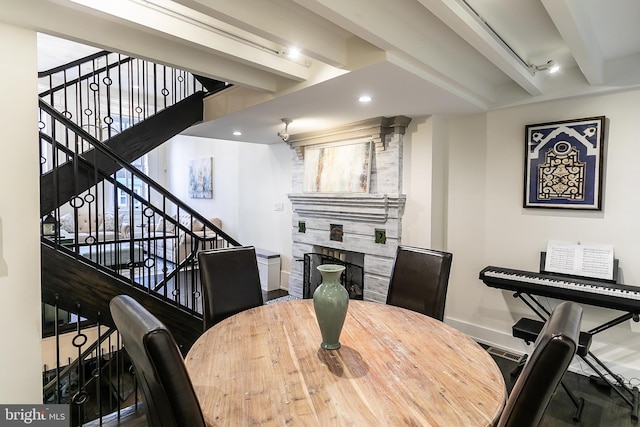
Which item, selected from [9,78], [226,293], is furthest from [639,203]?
[9,78]

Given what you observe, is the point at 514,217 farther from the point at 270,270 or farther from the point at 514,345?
the point at 270,270

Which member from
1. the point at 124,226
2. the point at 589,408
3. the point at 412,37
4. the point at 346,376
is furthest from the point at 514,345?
the point at 124,226

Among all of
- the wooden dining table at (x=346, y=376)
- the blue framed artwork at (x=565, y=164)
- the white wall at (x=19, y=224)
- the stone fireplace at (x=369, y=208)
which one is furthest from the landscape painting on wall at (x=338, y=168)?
the white wall at (x=19, y=224)

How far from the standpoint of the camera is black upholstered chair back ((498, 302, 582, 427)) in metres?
0.91

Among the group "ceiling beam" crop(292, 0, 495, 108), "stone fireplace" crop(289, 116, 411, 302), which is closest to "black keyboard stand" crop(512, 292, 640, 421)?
"stone fireplace" crop(289, 116, 411, 302)

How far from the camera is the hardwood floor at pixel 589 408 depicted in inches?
87.1

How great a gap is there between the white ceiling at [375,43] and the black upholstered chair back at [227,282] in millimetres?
1310

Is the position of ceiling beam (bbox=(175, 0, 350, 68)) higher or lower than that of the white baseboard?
higher

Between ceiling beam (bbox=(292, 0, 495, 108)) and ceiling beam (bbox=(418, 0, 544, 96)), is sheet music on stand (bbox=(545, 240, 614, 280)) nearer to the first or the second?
ceiling beam (bbox=(418, 0, 544, 96))

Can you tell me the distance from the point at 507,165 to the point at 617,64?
3.41 ft

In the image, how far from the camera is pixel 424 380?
1.27 metres

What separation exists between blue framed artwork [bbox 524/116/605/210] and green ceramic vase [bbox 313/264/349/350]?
7.88 feet

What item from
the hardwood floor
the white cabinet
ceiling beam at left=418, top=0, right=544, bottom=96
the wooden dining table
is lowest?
the hardwood floor

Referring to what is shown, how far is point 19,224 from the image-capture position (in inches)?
69.2
